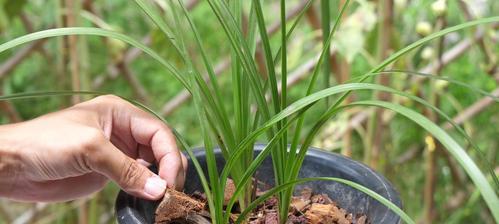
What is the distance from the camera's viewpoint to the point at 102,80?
1.38 metres

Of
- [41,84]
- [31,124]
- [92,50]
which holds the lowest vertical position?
[31,124]

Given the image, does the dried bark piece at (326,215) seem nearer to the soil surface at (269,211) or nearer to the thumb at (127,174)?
the soil surface at (269,211)

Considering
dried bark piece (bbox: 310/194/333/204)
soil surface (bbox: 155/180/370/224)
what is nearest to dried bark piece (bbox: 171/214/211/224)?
soil surface (bbox: 155/180/370/224)

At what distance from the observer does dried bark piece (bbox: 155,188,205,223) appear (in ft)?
1.58

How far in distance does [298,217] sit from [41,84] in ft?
3.79

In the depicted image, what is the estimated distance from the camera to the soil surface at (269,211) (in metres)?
0.48

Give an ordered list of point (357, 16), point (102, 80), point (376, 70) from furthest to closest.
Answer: point (102, 80) < point (357, 16) < point (376, 70)

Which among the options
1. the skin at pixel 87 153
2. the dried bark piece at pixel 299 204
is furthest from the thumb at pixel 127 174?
the dried bark piece at pixel 299 204

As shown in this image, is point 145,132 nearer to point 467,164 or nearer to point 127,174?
point 127,174

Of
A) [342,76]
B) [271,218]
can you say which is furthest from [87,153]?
[342,76]

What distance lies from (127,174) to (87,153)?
0.03 m

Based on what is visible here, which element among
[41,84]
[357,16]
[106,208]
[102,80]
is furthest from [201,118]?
[41,84]

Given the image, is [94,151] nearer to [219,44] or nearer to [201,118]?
[201,118]

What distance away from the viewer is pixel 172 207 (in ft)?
1.58
